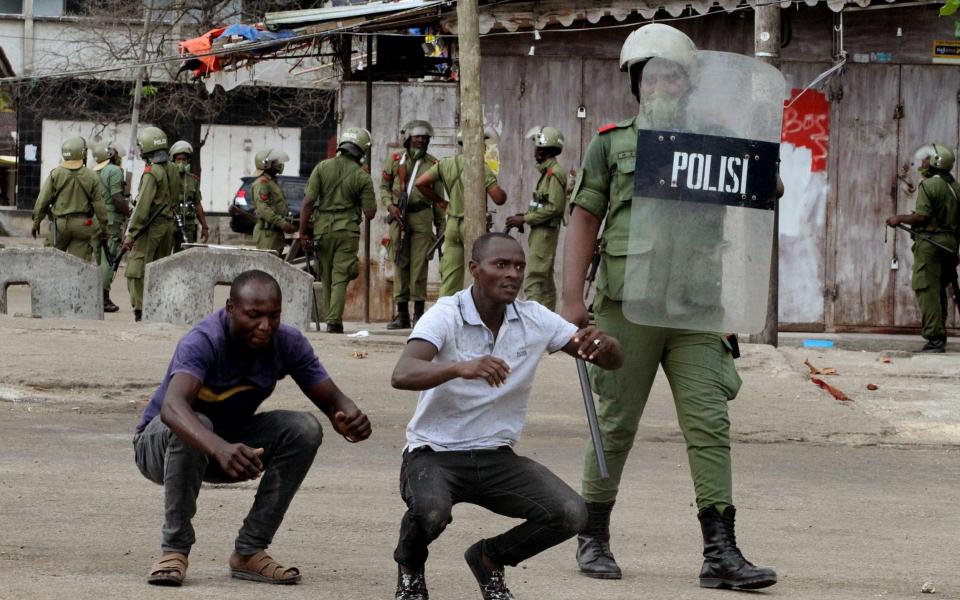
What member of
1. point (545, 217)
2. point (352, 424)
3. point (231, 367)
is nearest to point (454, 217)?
point (545, 217)

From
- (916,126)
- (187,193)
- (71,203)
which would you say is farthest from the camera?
(187,193)

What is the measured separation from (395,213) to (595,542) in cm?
925

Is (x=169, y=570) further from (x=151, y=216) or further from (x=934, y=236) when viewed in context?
(x=151, y=216)

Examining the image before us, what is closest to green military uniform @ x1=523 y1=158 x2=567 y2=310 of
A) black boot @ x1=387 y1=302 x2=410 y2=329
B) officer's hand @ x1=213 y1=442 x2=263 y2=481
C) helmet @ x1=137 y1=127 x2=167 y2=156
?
black boot @ x1=387 y1=302 x2=410 y2=329

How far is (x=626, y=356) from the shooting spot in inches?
213

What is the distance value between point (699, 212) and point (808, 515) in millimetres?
2089

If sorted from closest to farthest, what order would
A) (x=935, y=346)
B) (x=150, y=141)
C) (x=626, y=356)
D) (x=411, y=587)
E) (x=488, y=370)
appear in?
(x=488, y=370) → (x=411, y=587) → (x=626, y=356) → (x=935, y=346) → (x=150, y=141)

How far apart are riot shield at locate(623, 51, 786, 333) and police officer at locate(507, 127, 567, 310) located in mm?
8067

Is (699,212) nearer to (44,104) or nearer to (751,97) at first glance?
(751,97)

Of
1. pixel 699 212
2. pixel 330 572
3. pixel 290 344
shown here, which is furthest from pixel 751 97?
pixel 330 572

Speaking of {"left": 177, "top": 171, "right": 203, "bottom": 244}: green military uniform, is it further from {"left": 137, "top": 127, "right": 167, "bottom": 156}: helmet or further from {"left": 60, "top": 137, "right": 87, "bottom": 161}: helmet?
{"left": 60, "top": 137, "right": 87, "bottom": 161}: helmet

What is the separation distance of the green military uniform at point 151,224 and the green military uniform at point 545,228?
3704mm

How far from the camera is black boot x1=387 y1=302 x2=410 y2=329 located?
14594 mm

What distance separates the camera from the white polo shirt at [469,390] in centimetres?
474
